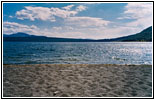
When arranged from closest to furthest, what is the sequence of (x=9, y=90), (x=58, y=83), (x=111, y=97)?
(x=111, y=97) → (x=9, y=90) → (x=58, y=83)

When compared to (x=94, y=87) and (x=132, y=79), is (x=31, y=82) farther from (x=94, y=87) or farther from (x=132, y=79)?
(x=132, y=79)

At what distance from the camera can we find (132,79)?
11703 mm

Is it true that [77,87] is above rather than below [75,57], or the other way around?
above

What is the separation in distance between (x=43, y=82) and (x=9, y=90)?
221 cm

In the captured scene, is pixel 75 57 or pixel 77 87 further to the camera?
pixel 75 57

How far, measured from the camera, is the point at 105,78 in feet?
39.5

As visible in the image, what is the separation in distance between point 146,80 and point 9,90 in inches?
323

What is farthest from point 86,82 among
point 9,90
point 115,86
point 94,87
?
point 9,90

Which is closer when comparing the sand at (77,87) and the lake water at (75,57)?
the sand at (77,87)

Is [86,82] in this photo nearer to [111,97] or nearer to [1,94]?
[111,97]

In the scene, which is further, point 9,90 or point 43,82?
point 43,82

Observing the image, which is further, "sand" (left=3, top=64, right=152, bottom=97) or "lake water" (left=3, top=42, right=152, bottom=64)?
"lake water" (left=3, top=42, right=152, bottom=64)

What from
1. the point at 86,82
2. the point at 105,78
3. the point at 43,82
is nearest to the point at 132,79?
the point at 105,78

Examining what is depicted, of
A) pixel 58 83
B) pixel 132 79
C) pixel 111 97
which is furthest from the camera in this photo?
pixel 132 79
